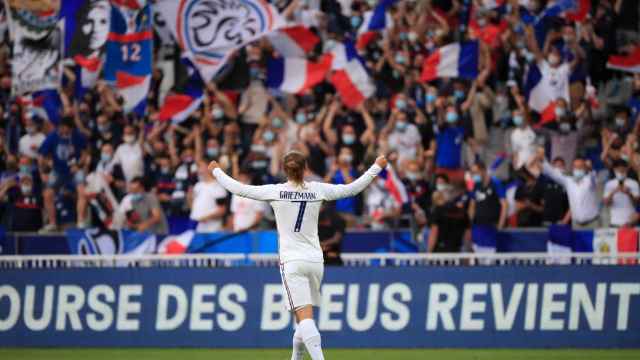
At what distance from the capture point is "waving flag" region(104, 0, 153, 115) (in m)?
22.7

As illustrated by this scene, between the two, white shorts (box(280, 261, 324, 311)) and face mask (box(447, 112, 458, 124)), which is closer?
white shorts (box(280, 261, 324, 311))

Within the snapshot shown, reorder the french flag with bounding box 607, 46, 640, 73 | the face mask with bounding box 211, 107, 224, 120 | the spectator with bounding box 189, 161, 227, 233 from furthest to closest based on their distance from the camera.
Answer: the face mask with bounding box 211, 107, 224, 120, the french flag with bounding box 607, 46, 640, 73, the spectator with bounding box 189, 161, 227, 233

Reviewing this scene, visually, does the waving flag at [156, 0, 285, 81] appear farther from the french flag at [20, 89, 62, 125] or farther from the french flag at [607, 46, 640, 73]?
the french flag at [607, 46, 640, 73]

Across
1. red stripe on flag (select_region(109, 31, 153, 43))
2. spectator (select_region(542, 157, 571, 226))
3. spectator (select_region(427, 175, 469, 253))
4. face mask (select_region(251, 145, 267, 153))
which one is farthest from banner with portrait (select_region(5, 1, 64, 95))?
spectator (select_region(542, 157, 571, 226))

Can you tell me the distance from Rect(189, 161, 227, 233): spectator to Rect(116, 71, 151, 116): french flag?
2.37m

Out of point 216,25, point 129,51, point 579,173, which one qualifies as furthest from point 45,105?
point 579,173

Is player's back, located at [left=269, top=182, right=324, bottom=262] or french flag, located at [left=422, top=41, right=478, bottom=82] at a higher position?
french flag, located at [left=422, top=41, right=478, bottom=82]

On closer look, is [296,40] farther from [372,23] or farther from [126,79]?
[126,79]

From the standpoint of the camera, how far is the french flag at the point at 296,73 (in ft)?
76.8

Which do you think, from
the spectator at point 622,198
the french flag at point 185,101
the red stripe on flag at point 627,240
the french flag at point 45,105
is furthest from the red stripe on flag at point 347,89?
the red stripe on flag at point 627,240

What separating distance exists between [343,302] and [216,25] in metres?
6.86

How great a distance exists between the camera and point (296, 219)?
1250 cm

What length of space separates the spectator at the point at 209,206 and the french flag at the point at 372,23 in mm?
4391

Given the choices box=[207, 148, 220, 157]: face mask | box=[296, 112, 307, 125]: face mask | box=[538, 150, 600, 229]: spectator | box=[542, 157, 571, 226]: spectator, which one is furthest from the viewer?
box=[296, 112, 307, 125]: face mask
